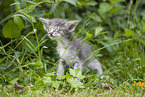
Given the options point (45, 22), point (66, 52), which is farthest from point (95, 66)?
point (45, 22)

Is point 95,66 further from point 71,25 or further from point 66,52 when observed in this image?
point 71,25

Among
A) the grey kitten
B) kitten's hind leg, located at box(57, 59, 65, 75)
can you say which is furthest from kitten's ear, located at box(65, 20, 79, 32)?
kitten's hind leg, located at box(57, 59, 65, 75)

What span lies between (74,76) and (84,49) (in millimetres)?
1043

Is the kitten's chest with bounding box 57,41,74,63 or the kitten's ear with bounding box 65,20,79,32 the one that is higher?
the kitten's ear with bounding box 65,20,79,32

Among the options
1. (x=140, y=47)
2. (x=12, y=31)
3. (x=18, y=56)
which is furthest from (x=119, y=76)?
(x=12, y=31)

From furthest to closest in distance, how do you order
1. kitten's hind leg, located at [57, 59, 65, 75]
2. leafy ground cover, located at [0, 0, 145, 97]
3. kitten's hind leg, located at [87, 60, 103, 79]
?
kitten's hind leg, located at [87, 60, 103, 79]
kitten's hind leg, located at [57, 59, 65, 75]
leafy ground cover, located at [0, 0, 145, 97]

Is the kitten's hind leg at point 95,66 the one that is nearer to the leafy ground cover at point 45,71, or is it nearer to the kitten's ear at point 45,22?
the leafy ground cover at point 45,71

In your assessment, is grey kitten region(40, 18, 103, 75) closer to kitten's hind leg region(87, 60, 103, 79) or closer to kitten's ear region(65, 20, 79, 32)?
kitten's ear region(65, 20, 79, 32)

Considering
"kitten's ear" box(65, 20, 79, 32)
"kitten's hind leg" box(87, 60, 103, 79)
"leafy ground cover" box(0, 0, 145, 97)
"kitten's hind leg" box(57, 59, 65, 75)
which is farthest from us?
"kitten's hind leg" box(87, 60, 103, 79)

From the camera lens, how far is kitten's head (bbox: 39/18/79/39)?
2969 mm

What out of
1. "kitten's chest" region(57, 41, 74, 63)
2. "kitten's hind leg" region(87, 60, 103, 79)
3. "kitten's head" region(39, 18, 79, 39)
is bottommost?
"kitten's hind leg" region(87, 60, 103, 79)

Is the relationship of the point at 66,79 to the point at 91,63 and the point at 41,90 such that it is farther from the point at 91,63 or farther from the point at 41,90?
the point at 91,63

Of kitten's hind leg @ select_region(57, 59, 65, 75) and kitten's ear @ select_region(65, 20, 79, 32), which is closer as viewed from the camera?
kitten's ear @ select_region(65, 20, 79, 32)

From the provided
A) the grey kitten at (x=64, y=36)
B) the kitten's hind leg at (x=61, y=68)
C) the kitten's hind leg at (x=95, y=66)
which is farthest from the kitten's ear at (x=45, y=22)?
the kitten's hind leg at (x=95, y=66)
